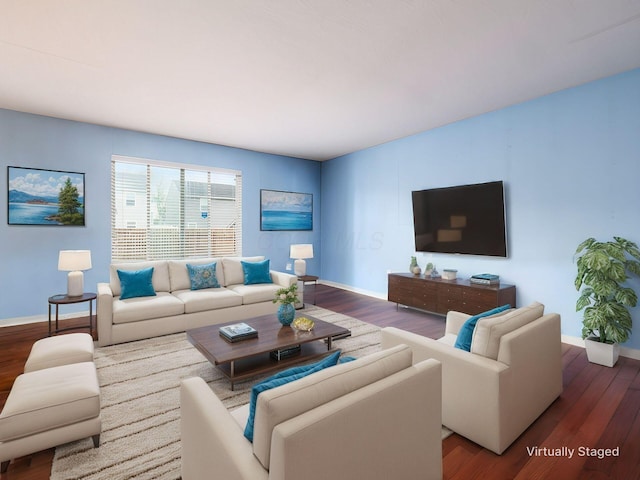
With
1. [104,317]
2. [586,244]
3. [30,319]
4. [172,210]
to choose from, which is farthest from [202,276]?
[586,244]

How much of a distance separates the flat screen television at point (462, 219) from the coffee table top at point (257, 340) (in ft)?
8.55

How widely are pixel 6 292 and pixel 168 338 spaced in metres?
2.52

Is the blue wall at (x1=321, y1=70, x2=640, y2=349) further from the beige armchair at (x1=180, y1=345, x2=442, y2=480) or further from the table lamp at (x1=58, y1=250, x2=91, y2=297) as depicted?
the table lamp at (x1=58, y1=250, x2=91, y2=297)

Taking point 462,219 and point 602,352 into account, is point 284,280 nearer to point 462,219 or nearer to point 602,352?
point 462,219

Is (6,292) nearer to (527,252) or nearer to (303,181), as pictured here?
(303,181)

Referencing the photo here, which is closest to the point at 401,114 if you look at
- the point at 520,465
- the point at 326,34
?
the point at 326,34

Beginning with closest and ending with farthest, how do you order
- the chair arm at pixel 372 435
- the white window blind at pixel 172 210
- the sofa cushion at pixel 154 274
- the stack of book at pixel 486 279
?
the chair arm at pixel 372 435 < the sofa cushion at pixel 154 274 < the stack of book at pixel 486 279 < the white window blind at pixel 172 210

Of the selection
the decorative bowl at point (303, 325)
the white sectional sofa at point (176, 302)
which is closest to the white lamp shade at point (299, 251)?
the white sectional sofa at point (176, 302)

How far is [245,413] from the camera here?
65.1 inches

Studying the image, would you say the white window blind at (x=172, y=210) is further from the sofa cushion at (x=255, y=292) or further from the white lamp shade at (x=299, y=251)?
the sofa cushion at (x=255, y=292)

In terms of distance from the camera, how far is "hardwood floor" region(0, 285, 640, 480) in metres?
1.77

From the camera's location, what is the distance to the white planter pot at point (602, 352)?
3.10m

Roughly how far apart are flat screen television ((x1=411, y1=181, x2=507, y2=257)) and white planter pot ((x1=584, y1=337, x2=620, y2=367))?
143cm

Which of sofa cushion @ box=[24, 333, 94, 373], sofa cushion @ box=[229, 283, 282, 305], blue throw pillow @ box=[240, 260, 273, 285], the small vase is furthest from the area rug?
blue throw pillow @ box=[240, 260, 273, 285]
